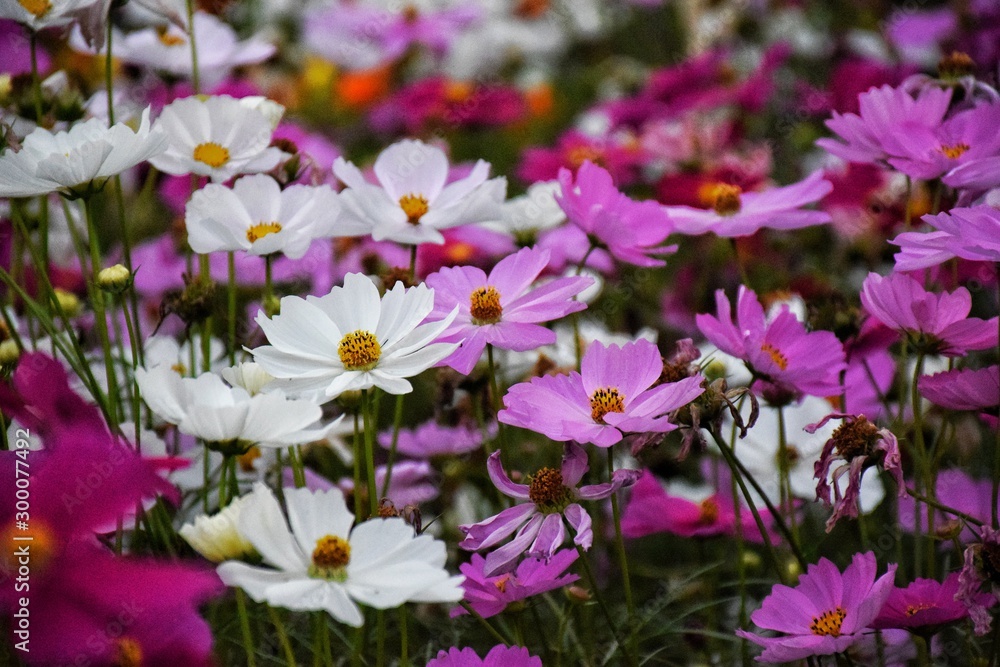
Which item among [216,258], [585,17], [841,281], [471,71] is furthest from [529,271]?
[585,17]

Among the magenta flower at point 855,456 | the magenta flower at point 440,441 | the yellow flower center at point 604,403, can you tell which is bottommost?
the magenta flower at point 440,441

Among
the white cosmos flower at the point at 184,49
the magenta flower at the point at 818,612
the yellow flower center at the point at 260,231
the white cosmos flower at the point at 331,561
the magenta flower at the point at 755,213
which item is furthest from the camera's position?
the white cosmos flower at the point at 184,49

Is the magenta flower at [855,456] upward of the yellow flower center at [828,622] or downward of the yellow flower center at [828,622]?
upward

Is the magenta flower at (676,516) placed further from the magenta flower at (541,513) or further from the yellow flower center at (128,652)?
the yellow flower center at (128,652)

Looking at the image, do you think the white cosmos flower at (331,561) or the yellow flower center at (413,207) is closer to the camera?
the white cosmos flower at (331,561)

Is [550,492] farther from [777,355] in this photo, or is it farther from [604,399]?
[777,355]

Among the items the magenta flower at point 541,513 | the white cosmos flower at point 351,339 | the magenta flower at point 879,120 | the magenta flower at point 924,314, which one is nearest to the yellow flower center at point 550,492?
the magenta flower at point 541,513

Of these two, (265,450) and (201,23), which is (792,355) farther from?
(201,23)

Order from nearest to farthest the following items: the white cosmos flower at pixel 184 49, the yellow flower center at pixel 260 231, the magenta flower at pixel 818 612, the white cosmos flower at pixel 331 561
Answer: the white cosmos flower at pixel 331 561 → the magenta flower at pixel 818 612 → the yellow flower center at pixel 260 231 → the white cosmos flower at pixel 184 49
